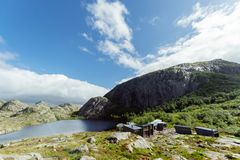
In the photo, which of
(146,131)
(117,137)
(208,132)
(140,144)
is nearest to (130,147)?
(140,144)

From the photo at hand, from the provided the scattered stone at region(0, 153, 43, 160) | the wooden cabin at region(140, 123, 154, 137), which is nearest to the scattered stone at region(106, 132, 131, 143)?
the scattered stone at region(0, 153, 43, 160)

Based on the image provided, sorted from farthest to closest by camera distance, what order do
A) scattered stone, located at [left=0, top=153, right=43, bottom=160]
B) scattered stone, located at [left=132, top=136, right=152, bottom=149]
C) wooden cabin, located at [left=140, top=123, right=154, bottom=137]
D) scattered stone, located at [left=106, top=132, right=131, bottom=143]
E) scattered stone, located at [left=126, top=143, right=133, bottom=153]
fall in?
wooden cabin, located at [left=140, top=123, right=154, bottom=137] < scattered stone, located at [left=106, top=132, right=131, bottom=143] < scattered stone, located at [left=132, top=136, right=152, bottom=149] < scattered stone, located at [left=126, top=143, right=133, bottom=153] < scattered stone, located at [left=0, top=153, right=43, bottom=160]

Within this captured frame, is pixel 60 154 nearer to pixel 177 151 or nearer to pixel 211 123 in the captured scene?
pixel 177 151

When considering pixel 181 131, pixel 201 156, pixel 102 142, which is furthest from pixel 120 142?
pixel 181 131

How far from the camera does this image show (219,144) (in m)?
65.2

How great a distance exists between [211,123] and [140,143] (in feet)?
304

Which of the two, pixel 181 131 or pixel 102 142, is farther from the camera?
pixel 181 131

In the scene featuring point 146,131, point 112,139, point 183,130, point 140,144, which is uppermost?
point 183,130

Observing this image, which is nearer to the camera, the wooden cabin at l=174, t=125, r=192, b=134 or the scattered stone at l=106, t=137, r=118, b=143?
the scattered stone at l=106, t=137, r=118, b=143

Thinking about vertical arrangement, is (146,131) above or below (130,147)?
above

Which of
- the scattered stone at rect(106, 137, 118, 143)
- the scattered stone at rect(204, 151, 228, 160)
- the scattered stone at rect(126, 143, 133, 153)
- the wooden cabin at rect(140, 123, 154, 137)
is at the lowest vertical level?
the scattered stone at rect(204, 151, 228, 160)

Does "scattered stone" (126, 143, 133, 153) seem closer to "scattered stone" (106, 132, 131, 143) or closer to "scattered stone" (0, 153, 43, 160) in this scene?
"scattered stone" (106, 132, 131, 143)

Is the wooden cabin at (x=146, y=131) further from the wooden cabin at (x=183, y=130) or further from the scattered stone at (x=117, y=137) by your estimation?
the scattered stone at (x=117, y=137)

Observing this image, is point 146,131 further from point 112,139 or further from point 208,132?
point 112,139
